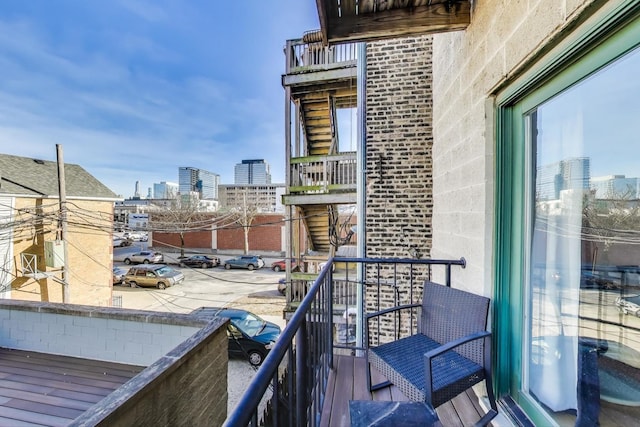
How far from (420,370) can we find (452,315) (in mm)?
447

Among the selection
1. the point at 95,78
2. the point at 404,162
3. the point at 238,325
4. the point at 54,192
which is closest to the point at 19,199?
the point at 54,192

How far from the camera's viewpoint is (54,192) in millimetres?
9383

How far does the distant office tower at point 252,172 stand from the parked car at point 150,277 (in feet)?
97.8

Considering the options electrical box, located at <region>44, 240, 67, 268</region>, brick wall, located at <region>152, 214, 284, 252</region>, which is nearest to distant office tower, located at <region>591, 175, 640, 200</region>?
electrical box, located at <region>44, 240, 67, 268</region>

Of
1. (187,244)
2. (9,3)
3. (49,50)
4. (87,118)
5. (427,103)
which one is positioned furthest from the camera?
(187,244)

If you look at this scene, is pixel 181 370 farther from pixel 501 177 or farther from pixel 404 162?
pixel 404 162

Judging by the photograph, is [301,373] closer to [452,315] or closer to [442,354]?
[442,354]

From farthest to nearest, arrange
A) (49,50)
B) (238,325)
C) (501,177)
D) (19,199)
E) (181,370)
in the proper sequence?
1. (49,50)
2. (19,199)
3. (238,325)
4. (181,370)
5. (501,177)

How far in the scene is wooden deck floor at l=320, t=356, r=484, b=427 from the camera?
162cm

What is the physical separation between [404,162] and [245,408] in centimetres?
366

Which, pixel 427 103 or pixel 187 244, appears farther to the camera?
pixel 187 244

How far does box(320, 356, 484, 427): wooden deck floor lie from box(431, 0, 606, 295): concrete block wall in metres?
0.72

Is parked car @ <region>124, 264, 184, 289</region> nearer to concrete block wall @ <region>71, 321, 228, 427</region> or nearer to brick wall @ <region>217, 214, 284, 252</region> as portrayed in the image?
brick wall @ <region>217, 214, 284, 252</region>

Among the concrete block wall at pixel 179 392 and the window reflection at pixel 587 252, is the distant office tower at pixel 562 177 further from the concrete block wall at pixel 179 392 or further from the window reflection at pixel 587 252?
the concrete block wall at pixel 179 392
